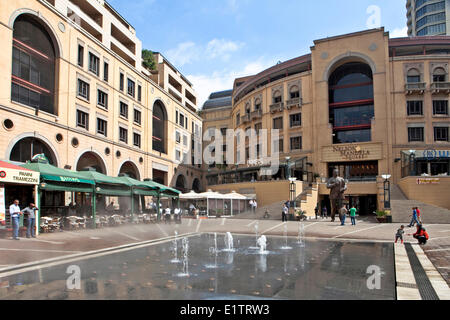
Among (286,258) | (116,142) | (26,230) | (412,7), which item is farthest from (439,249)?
(412,7)

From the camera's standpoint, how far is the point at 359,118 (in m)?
45.7

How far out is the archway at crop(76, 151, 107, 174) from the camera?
35812mm

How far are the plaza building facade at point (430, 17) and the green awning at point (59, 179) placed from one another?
95.2 m

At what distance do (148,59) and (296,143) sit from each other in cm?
2579

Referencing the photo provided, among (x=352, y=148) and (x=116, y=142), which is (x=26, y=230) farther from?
(x=352, y=148)

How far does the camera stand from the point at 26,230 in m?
16.7

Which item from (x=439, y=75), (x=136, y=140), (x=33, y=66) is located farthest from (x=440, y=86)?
(x=33, y=66)

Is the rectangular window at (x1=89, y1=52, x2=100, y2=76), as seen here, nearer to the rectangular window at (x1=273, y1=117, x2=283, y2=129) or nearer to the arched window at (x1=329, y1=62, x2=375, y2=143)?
the rectangular window at (x1=273, y1=117, x2=283, y2=129)

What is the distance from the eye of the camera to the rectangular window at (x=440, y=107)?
42.2 m

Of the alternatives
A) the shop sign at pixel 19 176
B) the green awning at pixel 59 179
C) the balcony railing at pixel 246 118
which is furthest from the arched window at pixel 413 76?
the shop sign at pixel 19 176

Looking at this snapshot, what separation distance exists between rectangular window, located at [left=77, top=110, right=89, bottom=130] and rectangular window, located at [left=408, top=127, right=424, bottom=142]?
122 ft

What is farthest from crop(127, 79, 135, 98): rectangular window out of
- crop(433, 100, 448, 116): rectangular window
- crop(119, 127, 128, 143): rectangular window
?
crop(433, 100, 448, 116): rectangular window

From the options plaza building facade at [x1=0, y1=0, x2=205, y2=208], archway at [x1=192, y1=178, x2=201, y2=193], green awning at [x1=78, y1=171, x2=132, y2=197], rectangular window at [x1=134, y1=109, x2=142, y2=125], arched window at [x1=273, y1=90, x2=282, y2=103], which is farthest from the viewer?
archway at [x1=192, y1=178, x2=201, y2=193]

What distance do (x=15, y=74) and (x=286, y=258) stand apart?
25.7 meters
